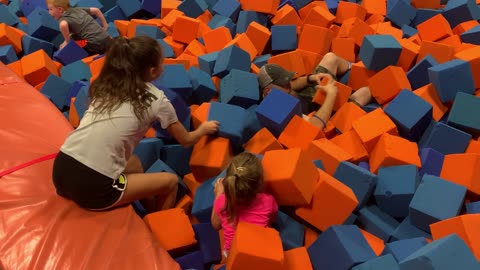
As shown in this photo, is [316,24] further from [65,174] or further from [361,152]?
[65,174]

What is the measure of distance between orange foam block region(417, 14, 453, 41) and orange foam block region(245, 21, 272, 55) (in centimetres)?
103

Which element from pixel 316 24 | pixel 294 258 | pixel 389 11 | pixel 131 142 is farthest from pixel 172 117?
pixel 389 11

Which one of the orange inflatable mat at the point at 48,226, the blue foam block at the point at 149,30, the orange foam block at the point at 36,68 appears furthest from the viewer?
the blue foam block at the point at 149,30

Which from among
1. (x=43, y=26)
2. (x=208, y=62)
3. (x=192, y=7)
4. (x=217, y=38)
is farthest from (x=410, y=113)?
(x=43, y=26)

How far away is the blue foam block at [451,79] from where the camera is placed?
226cm

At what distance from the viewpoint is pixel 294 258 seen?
1.69 metres

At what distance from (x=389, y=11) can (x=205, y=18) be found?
4.54 ft

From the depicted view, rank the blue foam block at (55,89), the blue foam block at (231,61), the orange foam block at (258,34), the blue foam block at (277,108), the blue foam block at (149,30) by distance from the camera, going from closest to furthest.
Result: the blue foam block at (277,108) < the blue foam block at (231,61) < the blue foam block at (55,89) < the orange foam block at (258,34) < the blue foam block at (149,30)

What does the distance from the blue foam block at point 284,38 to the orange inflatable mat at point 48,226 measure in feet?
5.16

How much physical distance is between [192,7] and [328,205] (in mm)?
2221

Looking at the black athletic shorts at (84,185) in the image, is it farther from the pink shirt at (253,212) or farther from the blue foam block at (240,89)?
the blue foam block at (240,89)

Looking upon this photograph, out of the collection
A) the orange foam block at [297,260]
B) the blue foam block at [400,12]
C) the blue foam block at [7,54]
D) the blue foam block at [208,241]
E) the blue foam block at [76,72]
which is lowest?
the blue foam block at [208,241]

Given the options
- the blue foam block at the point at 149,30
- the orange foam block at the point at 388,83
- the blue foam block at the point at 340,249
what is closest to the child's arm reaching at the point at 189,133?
the blue foam block at the point at 340,249

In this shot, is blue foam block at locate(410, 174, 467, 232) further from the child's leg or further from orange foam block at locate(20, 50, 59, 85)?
orange foam block at locate(20, 50, 59, 85)
